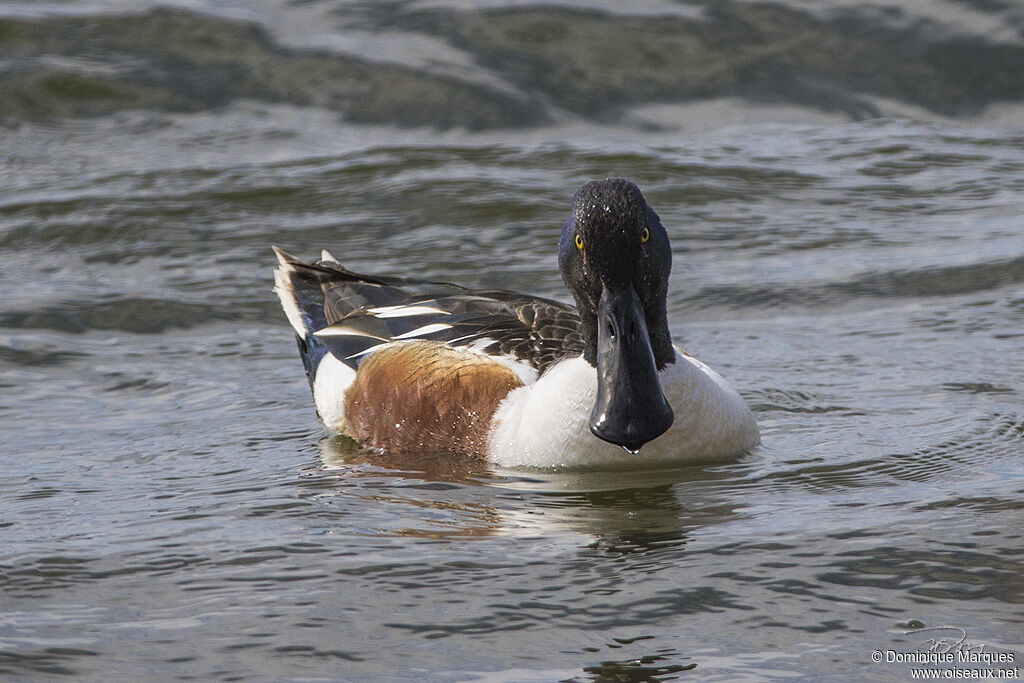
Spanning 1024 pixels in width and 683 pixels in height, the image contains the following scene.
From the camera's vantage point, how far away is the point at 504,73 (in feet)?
41.9

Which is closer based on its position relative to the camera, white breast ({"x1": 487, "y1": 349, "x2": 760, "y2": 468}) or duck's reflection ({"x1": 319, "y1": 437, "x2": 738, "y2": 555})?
duck's reflection ({"x1": 319, "y1": 437, "x2": 738, "y2": 555})

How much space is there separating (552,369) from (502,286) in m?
3.19

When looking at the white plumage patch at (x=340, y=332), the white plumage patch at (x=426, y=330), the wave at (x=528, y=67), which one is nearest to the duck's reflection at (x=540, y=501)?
the white plumage patch at (x=426, y=330)

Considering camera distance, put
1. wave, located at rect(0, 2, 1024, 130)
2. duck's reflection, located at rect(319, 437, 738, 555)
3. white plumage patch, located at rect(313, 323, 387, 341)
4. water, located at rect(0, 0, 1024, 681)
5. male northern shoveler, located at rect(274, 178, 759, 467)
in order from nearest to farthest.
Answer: water, located at rect(0, 0, 1024, 681), duck's reflection, located at rect(319, 437, 738, 555), male northern shoveler, located at rect(274, 178, 759, 467), white plumage patch, located at rect(313, 323, 387, 341), wave, located at rect(0, 2, 1024, 130)

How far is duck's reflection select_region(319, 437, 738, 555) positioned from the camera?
4.92m

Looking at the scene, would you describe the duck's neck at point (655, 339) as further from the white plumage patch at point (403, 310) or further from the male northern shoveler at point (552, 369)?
the white plumage patch at point (403, 310)

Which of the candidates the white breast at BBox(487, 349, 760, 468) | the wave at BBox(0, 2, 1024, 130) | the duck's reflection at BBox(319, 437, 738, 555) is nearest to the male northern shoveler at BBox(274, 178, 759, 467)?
the white breast at BBox(487, 349, 760, 468)

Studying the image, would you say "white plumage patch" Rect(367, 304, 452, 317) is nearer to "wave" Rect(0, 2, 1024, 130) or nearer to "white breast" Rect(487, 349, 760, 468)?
"white breast" Rect(487, 349, 760, 468)

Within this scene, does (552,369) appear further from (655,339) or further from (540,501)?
(540,501)

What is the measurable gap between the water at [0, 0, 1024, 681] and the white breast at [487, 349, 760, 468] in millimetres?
112

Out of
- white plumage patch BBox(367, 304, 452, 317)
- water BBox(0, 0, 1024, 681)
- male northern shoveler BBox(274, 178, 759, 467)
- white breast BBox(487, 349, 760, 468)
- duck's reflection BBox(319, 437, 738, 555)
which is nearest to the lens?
water BBox(0, 0, 1024, 681)

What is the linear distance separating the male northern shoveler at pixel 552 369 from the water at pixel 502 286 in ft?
0.53

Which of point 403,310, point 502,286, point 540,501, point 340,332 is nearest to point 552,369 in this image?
point 540,501

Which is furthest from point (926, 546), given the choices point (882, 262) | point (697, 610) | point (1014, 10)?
point (1014, 10)
